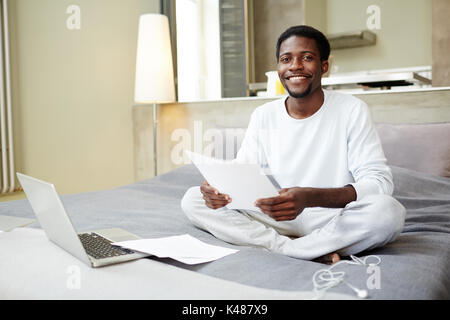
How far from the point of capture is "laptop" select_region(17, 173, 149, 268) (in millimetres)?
985

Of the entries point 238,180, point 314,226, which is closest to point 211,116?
point 314,226

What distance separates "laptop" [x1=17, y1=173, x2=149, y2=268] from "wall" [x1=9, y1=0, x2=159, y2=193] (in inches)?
76.6

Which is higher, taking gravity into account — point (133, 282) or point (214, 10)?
point (214, 10)

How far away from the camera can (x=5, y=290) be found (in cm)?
89

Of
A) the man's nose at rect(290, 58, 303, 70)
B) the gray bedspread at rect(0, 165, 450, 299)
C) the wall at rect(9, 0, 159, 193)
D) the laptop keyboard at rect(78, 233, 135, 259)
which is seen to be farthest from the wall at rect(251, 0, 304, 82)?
the laptop keyboard at rect(78, 233, 135, 259)

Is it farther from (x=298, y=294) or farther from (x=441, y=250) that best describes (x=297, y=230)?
(x=298, y=294)

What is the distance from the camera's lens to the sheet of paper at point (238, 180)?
3.63 feet

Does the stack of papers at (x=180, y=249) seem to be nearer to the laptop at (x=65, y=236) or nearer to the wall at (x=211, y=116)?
the laptop at (x=65, y=236)

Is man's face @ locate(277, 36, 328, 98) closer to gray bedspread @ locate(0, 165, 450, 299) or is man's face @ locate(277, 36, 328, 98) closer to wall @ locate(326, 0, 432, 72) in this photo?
gray bedspread @ locate(0, 165, 450, 299)

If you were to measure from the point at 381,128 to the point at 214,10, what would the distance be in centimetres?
175

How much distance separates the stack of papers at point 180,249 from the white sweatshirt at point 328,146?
48 cm

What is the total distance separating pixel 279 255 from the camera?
46.7 inches

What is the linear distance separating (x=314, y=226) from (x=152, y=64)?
1987 millimetres
